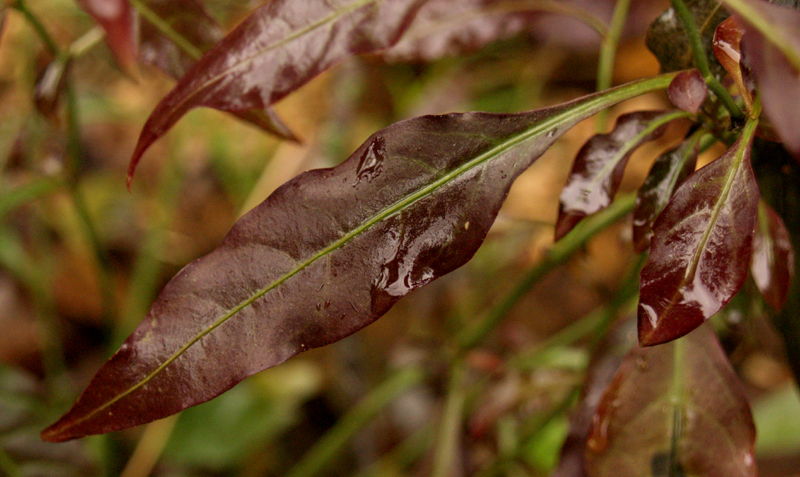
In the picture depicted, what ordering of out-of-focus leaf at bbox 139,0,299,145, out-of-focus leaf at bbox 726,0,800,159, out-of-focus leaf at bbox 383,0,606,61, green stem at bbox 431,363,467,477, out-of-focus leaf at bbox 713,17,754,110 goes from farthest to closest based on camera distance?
green stem at bbox 431,363,467,477, out-of-focus leaf at bbox 383,0,606,61, out-of-focus leaf at bbox 139,0,299,145, out-of-focus leaf at bbox 713,17,754,110, out-of-focus leaf at bbox 726,0,800,159

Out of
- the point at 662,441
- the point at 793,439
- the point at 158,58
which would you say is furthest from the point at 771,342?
the point at 158,58

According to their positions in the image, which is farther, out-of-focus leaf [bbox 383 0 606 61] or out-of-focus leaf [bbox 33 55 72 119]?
out-of-focus leaf [bbox 383 0 606 61]

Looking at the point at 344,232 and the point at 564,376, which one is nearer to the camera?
the point at 344,232

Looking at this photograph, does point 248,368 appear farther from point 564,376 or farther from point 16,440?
point 16,440

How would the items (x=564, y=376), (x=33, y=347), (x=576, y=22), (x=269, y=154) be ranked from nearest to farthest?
1. (x=564, y=376)
2. (x=576, y=22)
3. (x=33, y=347)
4. (x=269, y=154)

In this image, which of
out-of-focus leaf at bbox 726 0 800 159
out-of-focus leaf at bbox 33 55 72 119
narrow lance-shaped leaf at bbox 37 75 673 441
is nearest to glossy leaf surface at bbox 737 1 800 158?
out-of-focus leaf at bbox 726 0 800 159

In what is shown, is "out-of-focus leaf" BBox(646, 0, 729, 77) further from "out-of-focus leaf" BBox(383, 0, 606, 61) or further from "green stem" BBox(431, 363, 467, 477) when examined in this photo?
"green stem" BBox(431, 363, 467, 477)
